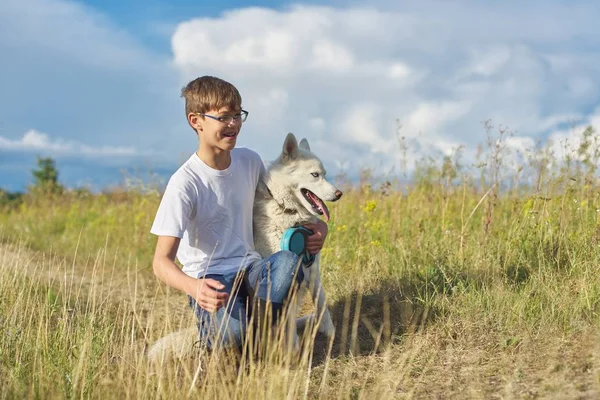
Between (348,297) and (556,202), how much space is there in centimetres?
218

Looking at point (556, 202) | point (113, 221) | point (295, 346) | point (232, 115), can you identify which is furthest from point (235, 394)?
point (113, 221)

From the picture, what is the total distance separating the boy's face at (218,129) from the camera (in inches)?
140

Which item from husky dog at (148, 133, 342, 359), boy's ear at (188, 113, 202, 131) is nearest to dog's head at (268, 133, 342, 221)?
husky dog at (148, 133, 342, 359)

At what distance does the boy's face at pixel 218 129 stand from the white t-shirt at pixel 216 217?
0.16m

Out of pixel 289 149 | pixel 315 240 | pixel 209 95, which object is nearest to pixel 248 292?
pixel 315 240

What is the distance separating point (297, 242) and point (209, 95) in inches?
41.8

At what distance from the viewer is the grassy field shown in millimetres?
3104

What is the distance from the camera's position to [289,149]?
13.1 feet

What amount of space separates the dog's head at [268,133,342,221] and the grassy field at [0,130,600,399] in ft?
2.58

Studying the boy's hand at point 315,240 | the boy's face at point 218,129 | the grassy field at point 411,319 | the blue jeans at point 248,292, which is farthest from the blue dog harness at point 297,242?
the boy's face at point 218,129

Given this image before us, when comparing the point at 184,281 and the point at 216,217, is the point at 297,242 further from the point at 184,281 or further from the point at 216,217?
→ the point at 184,281

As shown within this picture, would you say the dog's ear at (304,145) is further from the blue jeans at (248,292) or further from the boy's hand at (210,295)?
the boy's hand at (210,295)

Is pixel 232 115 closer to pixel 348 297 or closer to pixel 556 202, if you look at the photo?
pixel 348 297

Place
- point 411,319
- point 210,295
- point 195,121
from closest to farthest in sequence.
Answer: point 210,295 < point 195,121 < point 411,319
